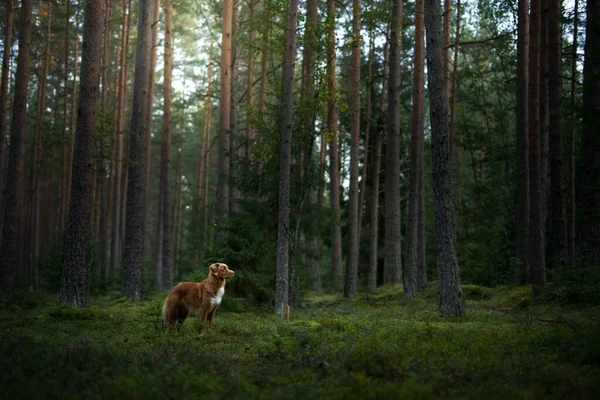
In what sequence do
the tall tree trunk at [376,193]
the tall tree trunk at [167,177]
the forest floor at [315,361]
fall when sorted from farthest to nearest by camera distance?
the tall tree trunk at [376,193], the tall tree trunk at [167,177], the forest floor at [315,361]

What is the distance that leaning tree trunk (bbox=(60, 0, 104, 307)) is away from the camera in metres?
14.8

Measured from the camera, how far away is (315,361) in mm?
7520

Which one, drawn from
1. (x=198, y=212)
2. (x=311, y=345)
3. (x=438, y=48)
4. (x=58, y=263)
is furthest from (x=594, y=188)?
(x=198, y=212)

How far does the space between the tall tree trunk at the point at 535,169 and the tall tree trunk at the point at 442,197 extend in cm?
533

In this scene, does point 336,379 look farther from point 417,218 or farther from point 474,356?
point 417,218

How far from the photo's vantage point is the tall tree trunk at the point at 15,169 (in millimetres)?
19688

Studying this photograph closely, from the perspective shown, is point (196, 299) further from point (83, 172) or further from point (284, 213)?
point (83, 172)

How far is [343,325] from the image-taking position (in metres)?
10.9

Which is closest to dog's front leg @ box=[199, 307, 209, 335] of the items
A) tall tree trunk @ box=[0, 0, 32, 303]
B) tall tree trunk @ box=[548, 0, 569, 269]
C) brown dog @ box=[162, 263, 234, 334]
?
brown dog @ box=[162, 263, 234, 334]

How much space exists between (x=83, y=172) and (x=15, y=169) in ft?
23.5

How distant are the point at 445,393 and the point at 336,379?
1.22 meters

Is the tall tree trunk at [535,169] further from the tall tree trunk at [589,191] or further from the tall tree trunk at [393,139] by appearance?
the tall tree trunk at [393,139]

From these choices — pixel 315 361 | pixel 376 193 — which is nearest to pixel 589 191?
pixel 315 361

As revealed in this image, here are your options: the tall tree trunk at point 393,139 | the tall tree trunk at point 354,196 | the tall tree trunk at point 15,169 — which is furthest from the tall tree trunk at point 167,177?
the tall tree trunk at point 393,139
